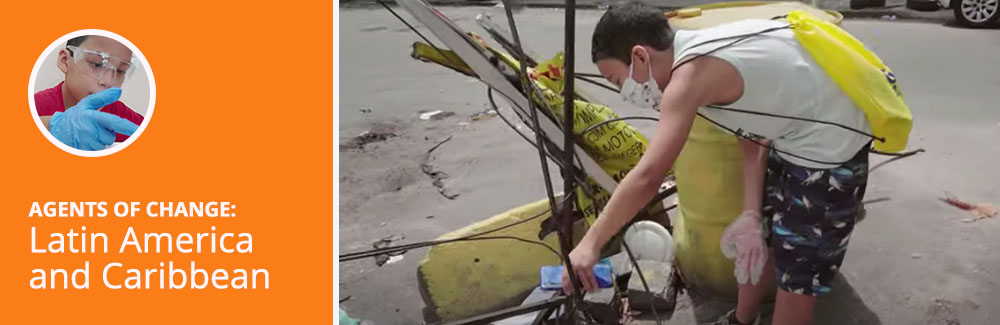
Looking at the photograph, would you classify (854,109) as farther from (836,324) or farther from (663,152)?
(836,324)

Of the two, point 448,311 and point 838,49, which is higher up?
point 838,49

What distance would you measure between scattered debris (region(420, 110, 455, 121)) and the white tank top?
3467mm

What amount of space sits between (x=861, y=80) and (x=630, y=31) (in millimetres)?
599

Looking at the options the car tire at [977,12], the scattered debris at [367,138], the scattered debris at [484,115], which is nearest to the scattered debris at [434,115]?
the scattered debris at [484,115]

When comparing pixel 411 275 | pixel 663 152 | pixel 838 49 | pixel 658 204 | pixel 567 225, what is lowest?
pixel 411 275

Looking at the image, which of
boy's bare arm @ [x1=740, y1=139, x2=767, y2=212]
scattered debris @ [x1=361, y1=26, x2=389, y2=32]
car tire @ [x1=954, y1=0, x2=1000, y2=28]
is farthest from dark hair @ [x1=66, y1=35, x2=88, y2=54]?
car tire @ [x1=954, y1=0, x2=1000, y2=28]

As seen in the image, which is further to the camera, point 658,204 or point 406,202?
point 406,202

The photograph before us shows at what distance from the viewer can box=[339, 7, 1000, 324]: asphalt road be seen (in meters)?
2.79

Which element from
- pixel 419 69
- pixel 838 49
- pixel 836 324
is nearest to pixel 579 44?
pixel 419 69

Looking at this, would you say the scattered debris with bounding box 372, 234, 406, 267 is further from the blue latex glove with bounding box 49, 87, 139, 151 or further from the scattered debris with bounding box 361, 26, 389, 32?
the scattered debris with bounding box 361, 26, 389, 32

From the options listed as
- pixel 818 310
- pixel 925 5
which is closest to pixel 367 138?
pixel 818 310

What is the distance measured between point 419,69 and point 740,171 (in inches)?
185

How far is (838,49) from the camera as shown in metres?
1.91

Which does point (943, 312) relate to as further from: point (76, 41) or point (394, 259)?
point (76, 41)
